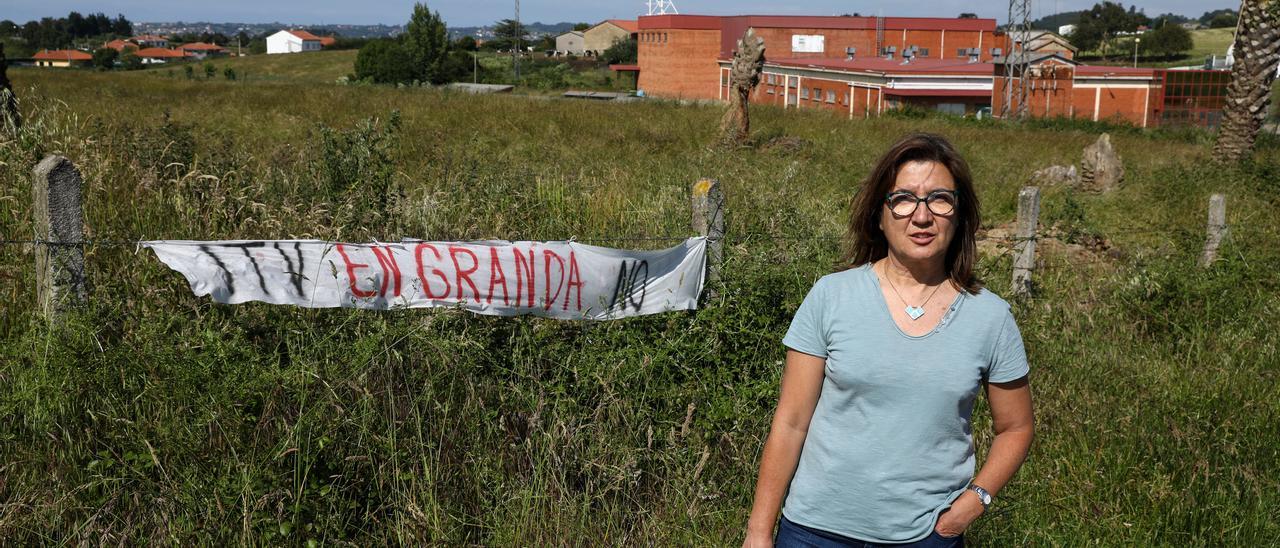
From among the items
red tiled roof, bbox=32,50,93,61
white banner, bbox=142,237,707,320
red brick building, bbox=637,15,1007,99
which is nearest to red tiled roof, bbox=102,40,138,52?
red tiled roof, bbox=32,50,93,61

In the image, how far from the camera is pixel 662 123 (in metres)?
18.5

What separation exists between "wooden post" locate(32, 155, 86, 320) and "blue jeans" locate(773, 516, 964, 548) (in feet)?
11.3

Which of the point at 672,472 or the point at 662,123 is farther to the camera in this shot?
the point at 662,123

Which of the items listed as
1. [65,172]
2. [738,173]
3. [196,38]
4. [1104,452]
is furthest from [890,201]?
[196,38]

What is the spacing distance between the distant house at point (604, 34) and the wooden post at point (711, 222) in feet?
358

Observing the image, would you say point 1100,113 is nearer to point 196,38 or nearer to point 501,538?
point 501,538

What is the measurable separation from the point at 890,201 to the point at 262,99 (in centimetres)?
1930

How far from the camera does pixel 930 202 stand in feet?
8.54

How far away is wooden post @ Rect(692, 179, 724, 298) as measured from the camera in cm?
526

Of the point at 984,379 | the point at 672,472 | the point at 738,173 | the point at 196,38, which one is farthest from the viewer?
the point at 196,38

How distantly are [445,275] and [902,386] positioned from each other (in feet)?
8.68

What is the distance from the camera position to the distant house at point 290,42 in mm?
173500

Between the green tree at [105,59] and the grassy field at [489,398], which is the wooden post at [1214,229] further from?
the green tree at [105,59]

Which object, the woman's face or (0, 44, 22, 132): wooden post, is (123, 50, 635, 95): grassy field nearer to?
(0, 44, 22, 132): wooden post
